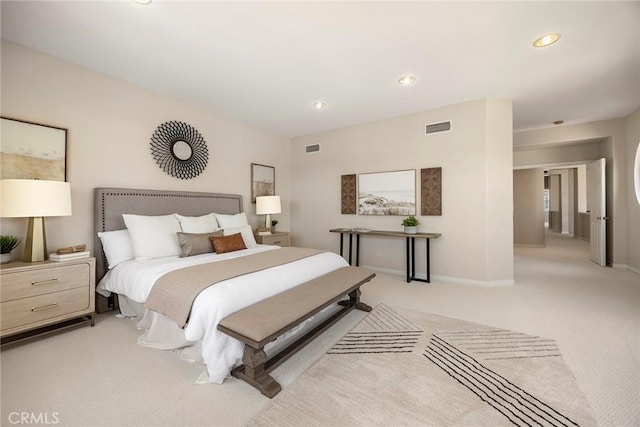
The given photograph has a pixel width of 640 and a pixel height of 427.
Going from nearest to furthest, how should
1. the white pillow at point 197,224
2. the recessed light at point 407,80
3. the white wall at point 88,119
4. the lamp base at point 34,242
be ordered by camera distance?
the lamp base at point 34,242 → the white wall at point 88,119 → the recessed light at point 407,80 → the white pillow at point 197,224

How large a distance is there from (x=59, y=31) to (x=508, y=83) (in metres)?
4.86

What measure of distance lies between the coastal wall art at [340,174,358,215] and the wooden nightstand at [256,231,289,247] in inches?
49.6

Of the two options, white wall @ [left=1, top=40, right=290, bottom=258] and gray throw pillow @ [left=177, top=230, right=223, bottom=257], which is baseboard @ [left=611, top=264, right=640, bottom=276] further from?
white wall @ [left=1, top=40, right=290, bottom=258]

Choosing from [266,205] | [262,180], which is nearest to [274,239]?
[266,205]

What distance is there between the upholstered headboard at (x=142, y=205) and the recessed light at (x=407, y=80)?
3144 millimetres

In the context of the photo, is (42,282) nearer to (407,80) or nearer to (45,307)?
(45,307)

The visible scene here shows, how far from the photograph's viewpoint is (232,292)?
1.97m

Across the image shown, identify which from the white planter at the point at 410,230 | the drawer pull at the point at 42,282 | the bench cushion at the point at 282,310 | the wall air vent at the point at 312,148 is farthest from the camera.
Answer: the wall air vent at the point at 312,148

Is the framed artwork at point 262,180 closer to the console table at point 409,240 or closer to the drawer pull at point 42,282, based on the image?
the console table at point 409,240

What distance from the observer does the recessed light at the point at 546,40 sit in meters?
2.42

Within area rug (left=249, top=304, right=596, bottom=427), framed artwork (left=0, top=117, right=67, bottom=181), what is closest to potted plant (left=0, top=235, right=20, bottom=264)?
framed artwork (left=0, top=117, right=67, bottom=181)

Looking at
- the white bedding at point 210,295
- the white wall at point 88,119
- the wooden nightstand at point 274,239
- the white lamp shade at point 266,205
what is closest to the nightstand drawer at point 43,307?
the white bedding at point 210,295

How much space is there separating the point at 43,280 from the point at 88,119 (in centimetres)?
181

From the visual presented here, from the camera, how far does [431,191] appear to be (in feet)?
14.0
